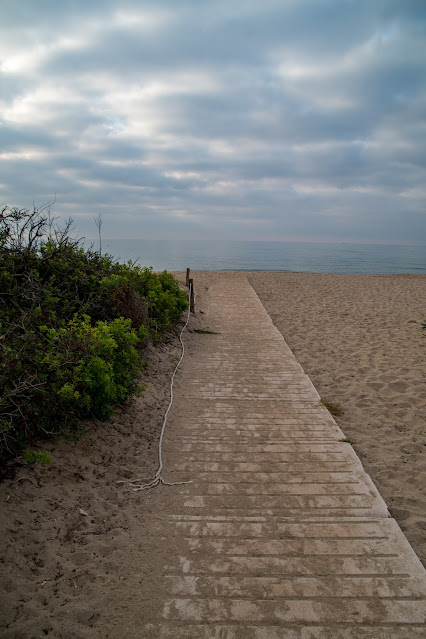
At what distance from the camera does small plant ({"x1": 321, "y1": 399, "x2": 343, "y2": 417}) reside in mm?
4625

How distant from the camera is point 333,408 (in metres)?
4.70

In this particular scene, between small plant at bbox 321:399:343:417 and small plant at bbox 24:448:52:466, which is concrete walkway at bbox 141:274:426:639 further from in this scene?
small plant at bbox 24:448:52:466

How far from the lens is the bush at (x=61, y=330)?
3.11 meters

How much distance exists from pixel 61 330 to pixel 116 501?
1.79m

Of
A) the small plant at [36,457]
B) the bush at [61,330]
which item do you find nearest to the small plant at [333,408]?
the bush at [61,330]

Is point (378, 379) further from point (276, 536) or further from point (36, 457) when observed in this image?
point (36, 457)

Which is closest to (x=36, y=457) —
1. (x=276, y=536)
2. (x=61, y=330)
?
(x=61, y=330)

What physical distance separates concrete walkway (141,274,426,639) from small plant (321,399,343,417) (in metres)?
0.17

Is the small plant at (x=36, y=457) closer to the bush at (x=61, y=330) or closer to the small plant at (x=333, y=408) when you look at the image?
the bush at (x=61, y=330)

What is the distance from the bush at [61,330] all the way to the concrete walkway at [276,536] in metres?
1.02

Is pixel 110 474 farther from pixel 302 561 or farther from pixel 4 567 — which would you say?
pixel 302 561

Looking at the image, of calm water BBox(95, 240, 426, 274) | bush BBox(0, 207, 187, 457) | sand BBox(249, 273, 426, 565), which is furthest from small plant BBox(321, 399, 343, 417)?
calm water BBox(95, 240, 426, 274)

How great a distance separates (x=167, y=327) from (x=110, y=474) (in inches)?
179

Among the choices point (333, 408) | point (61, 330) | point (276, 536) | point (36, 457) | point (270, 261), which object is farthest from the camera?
point (270, 261)
